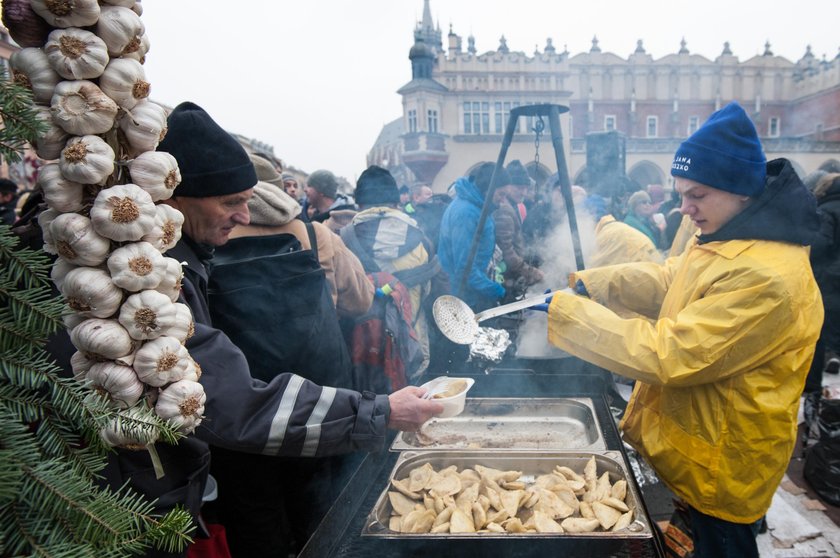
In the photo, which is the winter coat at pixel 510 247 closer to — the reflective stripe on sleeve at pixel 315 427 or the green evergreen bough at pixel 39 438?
the reflective stripe on sleeve at pixel 315 427

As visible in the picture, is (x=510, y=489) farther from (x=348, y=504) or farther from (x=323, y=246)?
(x=323, y=246)

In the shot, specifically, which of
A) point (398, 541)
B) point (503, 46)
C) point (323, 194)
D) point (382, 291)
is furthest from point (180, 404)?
point (503, 46)

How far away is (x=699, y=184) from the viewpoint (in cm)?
201

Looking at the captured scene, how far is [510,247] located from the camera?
5.14 meters

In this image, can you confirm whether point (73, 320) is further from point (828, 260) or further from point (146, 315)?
point (828, 260)

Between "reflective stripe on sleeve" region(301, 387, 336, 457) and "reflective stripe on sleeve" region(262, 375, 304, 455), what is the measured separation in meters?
0.07

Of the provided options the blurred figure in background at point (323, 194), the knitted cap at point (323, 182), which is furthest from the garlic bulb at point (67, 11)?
the knitted cap at point (323, 182)

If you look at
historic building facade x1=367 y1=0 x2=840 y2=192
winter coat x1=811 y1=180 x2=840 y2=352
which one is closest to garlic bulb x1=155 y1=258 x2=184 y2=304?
winter coat x1=811 y1=180 x2=840 y2=352

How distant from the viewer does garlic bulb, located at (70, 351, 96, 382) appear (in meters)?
0.93

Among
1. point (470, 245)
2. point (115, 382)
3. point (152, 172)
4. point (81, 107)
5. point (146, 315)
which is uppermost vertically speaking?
point (81, 107)

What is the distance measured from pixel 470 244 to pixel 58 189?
13.1 feet

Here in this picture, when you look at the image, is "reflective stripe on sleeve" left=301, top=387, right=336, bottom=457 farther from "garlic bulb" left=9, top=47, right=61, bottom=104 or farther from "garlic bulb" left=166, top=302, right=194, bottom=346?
"garlic bulb" left=9, top=47, right=61, bottom=104

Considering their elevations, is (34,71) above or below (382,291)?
above

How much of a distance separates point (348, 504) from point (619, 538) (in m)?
1.02
